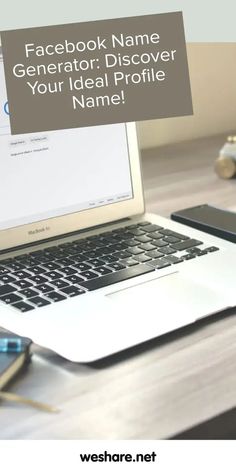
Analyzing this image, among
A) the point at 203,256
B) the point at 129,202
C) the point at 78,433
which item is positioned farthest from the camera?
the point at 129,202

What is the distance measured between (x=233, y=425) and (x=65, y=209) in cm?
41

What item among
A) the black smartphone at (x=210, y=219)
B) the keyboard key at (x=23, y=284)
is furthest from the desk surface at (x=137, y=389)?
the black smartphone at (x=210, y=219)

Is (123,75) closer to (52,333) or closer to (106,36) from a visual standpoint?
(106,36)

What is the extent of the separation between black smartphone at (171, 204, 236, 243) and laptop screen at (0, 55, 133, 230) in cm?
9

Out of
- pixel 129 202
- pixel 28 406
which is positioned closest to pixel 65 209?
pixel 129 202

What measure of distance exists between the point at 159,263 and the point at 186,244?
0.07 metres

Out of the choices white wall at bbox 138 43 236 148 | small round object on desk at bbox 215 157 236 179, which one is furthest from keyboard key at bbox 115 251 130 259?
white wall at bbox 138 43 236 148

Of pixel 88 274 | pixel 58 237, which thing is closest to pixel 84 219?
pixel 58 237

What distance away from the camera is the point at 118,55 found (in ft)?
2.96

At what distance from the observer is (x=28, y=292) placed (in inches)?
30.6

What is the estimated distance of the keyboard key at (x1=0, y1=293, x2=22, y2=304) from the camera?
0.76m

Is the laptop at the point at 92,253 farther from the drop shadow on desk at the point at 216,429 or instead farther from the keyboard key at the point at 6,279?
the drop shadow on desk at the point at 216,429

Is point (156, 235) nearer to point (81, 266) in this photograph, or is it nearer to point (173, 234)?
point (173, 234)

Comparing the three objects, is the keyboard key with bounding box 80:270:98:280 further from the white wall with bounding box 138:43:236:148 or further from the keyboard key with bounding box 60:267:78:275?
the white wall with bounding box 138:43:236:148
